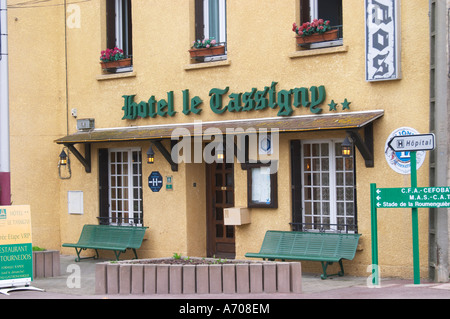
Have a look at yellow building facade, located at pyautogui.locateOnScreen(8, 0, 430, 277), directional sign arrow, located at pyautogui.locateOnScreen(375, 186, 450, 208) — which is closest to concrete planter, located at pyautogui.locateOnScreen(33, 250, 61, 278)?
yellow building facade, located at pyautogui.locateOnScreen(8, 0, 430, 277)

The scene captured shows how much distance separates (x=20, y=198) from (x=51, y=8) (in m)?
4.52

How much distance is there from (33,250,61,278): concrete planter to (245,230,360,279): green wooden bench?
3.67m

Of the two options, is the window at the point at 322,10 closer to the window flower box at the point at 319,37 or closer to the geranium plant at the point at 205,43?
the window flower box at the point at 319,37

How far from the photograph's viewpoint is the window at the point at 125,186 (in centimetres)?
1569

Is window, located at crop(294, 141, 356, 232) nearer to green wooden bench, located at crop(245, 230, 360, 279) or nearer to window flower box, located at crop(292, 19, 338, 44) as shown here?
green wooden bench, located at crop(245, 230, 360, 279)

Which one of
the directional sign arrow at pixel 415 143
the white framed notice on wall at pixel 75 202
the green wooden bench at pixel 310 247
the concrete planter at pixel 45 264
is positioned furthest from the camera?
the white framed notice on wall at pixel 75 202

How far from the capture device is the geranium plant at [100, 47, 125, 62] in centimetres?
1577

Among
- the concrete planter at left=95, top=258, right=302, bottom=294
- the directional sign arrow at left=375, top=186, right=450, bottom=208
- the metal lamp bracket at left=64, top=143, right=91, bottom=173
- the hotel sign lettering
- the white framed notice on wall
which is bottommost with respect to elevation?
the concrete planter at left=95, top=258, right=302, bottom=294

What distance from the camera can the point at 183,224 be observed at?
1470 centimetres

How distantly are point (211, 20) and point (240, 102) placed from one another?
211 cm

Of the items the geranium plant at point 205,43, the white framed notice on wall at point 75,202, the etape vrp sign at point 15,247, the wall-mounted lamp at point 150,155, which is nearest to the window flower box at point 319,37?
the geranium plant at point 205,43

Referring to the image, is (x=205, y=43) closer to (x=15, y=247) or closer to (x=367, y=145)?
(x=367, y=145)

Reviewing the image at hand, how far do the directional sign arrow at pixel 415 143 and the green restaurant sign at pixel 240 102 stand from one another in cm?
236

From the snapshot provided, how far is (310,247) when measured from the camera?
1266 cm
